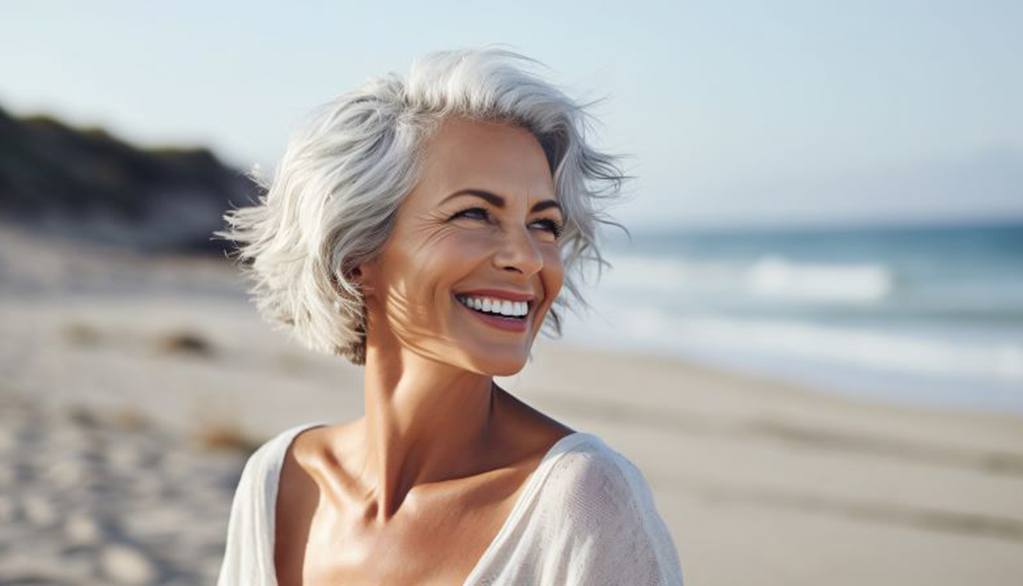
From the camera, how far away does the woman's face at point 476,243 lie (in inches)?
81.0

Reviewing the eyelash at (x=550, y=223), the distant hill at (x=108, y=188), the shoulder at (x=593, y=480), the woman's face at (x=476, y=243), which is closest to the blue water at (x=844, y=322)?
the eyelash at (x=550, y=223)

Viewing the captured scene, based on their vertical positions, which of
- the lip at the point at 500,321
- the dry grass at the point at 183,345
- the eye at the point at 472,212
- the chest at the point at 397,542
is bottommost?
the dry grass at the point at 183,345

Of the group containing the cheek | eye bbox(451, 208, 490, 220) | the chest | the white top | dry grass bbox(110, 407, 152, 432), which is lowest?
dry grass bbox(110, 407, 152, 432)

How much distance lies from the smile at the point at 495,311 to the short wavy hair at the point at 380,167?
24 cm

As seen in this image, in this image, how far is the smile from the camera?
2.06 metres

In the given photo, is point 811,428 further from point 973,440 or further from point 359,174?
point 359,174

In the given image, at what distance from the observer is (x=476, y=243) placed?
206cm

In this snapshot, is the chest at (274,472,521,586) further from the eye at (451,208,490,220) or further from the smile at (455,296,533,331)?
the eye at (451,208,490,220)

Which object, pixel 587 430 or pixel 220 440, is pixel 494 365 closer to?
pixel 220 440

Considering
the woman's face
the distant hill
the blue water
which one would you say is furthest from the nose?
the distant hill

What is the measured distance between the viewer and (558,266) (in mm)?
2129

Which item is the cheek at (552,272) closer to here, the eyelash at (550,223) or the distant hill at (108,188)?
the eyelash at (550,223)

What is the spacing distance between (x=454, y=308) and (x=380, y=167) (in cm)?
31

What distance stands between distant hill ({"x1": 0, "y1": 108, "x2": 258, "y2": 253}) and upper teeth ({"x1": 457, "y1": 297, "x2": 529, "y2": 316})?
2848 centimetres
